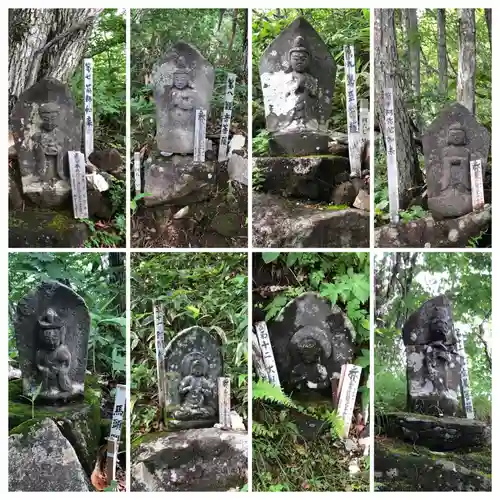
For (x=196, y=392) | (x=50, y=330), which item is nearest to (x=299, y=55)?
(x=196, y=392)

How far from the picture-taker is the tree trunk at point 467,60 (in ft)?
15.5

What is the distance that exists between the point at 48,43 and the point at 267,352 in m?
2.93

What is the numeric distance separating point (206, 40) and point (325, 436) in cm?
313

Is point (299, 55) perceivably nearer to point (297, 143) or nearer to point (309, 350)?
point (297, 143)

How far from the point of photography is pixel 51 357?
4477 millimetres

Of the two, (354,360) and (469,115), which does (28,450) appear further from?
(469,115)

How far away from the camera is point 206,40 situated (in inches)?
186

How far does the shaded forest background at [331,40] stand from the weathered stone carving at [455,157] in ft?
2.22

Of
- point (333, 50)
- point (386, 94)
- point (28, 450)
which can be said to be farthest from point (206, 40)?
point (28, 450)

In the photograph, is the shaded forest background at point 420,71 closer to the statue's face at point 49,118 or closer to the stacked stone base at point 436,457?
the stacked stone base at point 436,457

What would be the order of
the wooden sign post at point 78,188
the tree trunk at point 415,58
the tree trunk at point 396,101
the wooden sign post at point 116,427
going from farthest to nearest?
the tree trunk at point 415,58
the tree trunk at point 396,101
the wooden sign post at point 78,188
the wooden sign post at point 116,427

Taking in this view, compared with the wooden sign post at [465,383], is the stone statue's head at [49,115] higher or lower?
higher

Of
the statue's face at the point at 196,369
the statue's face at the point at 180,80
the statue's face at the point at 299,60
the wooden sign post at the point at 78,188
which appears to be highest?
the statue's face at the point at 299,60

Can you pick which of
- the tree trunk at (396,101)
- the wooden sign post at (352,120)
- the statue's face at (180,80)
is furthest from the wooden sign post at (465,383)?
the statue's face at (180,80)
